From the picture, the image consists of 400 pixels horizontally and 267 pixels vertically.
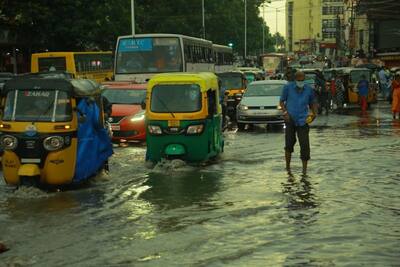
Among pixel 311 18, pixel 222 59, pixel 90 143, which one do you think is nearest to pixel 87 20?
pixel 222 59

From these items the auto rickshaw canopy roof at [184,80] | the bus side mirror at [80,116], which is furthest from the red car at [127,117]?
the bus side mirror at [80,116]

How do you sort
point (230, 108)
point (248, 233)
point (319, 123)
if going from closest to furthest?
1. point (248, 233)
2. point (319, 123)
3. point (230, 108)

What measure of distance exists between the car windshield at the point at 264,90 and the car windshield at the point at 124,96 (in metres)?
5.37

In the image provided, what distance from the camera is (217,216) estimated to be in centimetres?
891

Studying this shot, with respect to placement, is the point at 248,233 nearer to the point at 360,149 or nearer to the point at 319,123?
the point at 360,149

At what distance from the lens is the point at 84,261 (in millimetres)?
6930

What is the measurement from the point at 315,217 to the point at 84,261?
3.16 metres

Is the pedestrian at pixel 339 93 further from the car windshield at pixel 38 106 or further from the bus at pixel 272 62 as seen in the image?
the bus at pixel 272 62

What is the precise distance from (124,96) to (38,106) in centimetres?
872

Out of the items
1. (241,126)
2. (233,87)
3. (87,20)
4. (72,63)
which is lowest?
(241,126)

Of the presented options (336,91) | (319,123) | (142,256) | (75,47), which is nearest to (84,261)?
(142,256)

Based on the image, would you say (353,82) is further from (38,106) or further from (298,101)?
(38,106)

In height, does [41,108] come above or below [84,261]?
above

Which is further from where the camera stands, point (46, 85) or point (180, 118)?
point (180, 118)
